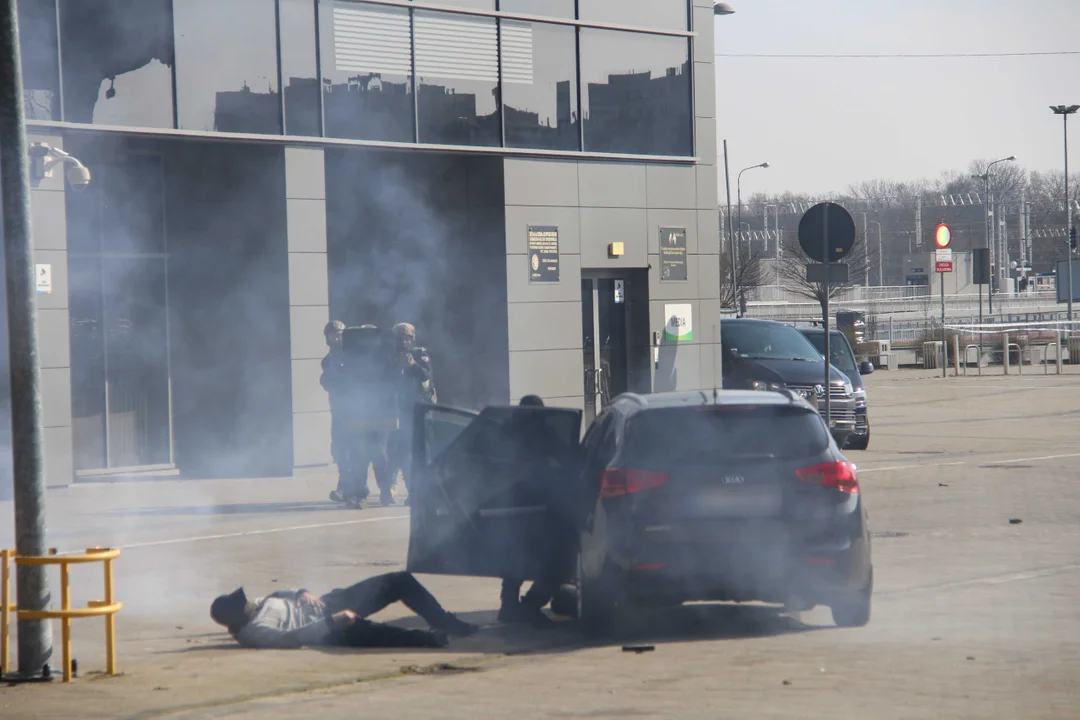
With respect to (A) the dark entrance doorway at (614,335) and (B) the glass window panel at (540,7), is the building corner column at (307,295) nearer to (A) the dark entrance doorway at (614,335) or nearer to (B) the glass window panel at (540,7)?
(B) the glass window panel at (540,7)

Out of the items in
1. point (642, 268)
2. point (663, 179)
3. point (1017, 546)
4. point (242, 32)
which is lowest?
point (1017, 546)

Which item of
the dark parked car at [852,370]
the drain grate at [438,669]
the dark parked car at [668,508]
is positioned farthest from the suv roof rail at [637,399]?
the dark parked car at [852,370]

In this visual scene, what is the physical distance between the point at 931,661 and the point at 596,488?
6.15 feet

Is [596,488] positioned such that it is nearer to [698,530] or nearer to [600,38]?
[698,530]

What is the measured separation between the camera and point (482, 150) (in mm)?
16875

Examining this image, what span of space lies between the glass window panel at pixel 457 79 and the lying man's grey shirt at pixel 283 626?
33.8 feet

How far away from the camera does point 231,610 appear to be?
6.83 meters

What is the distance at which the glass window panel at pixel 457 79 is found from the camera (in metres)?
16.5

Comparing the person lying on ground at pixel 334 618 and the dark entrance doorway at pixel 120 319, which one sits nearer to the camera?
the person lying on ground at pixel 334 618

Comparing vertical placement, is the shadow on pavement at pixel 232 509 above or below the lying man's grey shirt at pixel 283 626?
below

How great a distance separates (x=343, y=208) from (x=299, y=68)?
1995 millimetres

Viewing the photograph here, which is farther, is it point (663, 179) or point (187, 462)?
point (663, 179)

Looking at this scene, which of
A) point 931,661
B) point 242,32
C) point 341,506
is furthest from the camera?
point 242,32

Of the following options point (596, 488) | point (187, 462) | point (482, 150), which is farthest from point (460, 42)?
point (596, 488)
